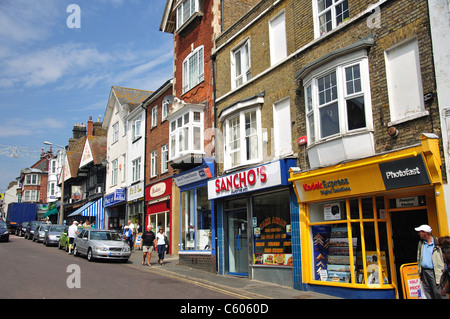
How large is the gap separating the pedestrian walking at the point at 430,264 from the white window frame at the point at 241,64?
9.77 m

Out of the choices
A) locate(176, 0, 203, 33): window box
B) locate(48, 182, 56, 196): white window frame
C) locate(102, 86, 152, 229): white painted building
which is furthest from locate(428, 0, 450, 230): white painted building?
locate(48, 182, 56, 196): white window frame

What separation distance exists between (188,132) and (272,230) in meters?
7.73

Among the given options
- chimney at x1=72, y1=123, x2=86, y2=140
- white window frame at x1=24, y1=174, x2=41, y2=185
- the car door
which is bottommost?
the car door

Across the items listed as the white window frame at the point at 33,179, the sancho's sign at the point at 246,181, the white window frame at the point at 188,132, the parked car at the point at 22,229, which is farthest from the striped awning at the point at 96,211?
the white window frame at the point at 33,179

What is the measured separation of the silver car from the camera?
18125 millimetres

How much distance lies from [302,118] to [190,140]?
26.0 ft

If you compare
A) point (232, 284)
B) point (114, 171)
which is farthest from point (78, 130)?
point (232, 284)

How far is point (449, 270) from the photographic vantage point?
24.5ft

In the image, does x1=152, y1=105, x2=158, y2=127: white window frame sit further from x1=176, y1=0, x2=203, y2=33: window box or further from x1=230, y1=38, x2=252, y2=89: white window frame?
x1=230, y1=38, x2=252, y2=89: white window frame

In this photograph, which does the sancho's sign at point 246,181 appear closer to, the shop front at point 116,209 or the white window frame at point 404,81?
the white window frame at point 404,81

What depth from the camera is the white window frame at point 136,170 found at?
29130 mm

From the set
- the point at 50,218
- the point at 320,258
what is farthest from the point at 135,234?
the point at 50,218

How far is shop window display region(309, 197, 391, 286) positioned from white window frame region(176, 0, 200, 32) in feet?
41.7

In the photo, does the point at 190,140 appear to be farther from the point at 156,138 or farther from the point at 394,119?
the point at 394,119
